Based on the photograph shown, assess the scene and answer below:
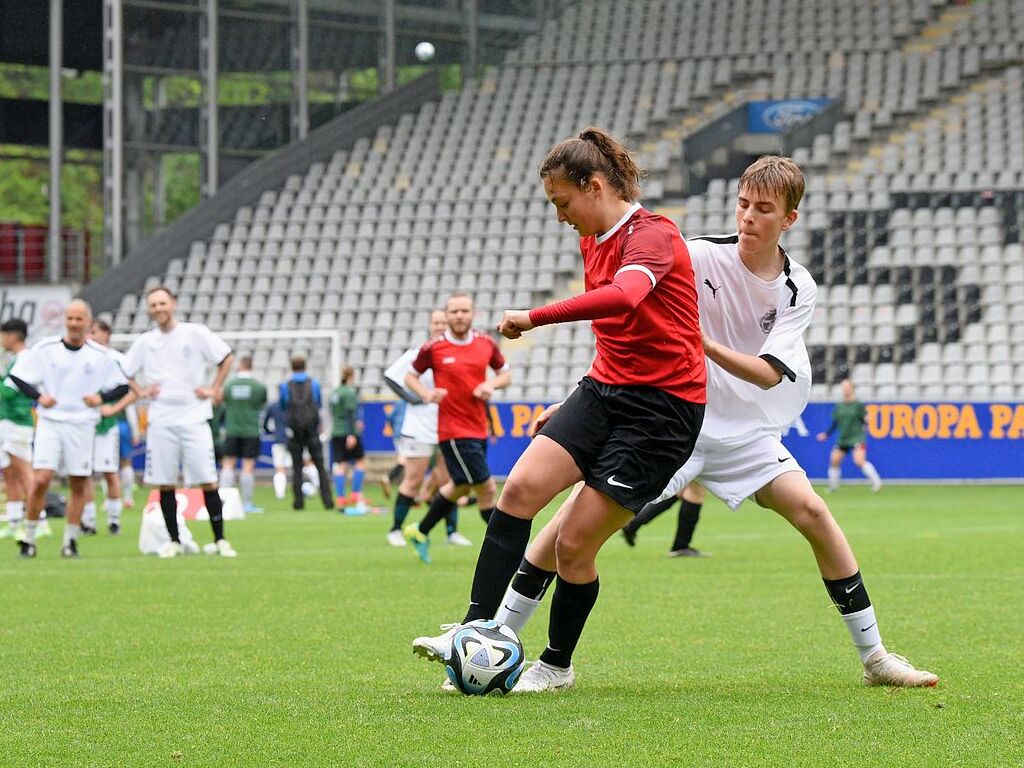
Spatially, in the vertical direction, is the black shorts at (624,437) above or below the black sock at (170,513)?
above

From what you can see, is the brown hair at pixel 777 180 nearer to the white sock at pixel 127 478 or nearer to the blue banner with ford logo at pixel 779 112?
the white sock at pixel 127 478

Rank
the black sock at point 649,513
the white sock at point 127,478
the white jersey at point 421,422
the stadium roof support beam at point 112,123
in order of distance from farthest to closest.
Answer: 1. the stadium roof support beam at point 112,123
2. the white sock at point 127,478
3. the white jersey at point 421,422
4. the black sock at point 649,513

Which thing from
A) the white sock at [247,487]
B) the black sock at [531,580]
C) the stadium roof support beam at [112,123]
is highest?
the stadium roof support beam at [112,123]

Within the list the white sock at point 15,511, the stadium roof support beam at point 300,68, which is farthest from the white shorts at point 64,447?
the stadium roof support beam at point 300,68

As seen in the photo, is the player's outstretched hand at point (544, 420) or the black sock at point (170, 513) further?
the black sock at point (170, 513)

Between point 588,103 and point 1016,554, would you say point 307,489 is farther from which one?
point 1016,554

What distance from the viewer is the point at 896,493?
80.6 feet

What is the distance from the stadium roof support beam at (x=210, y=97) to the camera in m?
34.1

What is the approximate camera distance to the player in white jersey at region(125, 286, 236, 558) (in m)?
13.4

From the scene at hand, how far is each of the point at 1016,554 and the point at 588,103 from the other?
Result: 24.0 meters

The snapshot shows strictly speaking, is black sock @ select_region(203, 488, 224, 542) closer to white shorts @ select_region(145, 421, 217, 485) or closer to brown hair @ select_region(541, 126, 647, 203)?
white shorts @ select_region(145, 421, 217, 485)

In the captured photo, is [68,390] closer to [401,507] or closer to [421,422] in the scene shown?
[401,507]

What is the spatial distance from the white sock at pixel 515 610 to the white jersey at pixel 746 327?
0.94 m

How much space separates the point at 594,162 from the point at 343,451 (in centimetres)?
1903
